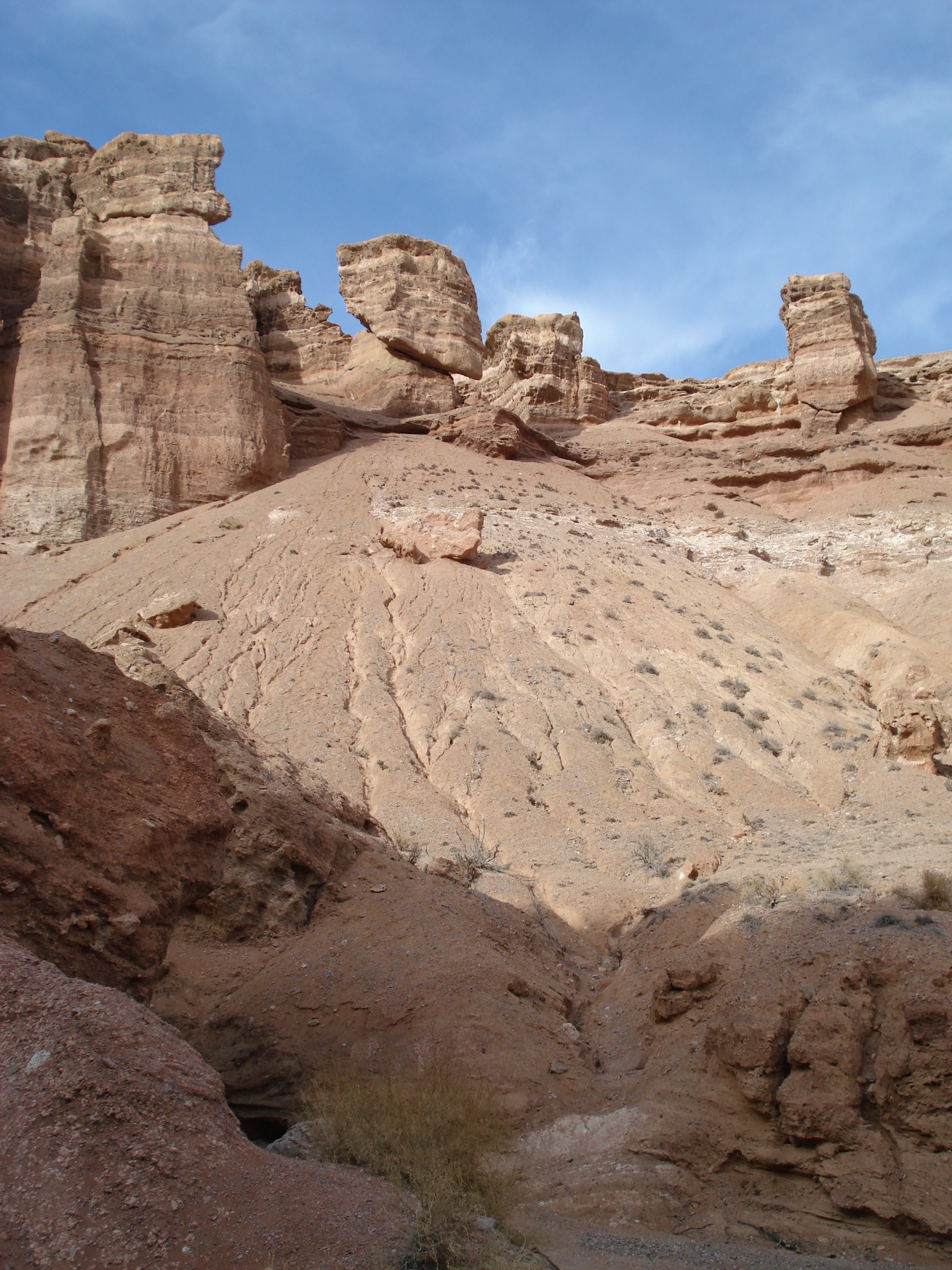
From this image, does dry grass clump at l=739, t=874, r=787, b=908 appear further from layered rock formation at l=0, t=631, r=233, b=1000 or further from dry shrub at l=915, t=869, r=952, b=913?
layered rock formation at l=0, t=631, r=233, b=1000

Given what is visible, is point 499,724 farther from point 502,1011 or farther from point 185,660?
point 502,1011

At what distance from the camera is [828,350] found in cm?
2980

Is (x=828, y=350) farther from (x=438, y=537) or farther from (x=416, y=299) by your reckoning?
(x=438, y=537)

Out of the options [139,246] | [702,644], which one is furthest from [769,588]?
[139,246]

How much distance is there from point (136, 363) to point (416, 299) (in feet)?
38.7

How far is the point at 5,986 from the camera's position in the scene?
136 inches

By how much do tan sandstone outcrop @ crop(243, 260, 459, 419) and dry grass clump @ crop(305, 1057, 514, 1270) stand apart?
92.8ft

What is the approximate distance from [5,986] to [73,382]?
23372mm

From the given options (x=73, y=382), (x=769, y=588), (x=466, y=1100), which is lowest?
(x=466, y=1100)

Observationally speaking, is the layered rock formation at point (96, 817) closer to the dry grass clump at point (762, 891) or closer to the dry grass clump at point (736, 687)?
the dry grass clump at point (762, 891)

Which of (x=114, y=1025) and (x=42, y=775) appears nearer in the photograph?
(x=114, y=1025)

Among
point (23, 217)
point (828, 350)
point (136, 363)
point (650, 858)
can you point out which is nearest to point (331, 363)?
point (136, 363)

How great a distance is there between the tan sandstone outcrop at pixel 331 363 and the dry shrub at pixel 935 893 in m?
26.9

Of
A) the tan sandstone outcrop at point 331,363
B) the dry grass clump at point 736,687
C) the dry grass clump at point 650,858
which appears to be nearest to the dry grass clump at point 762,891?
the dry grass clump at point 650,858
